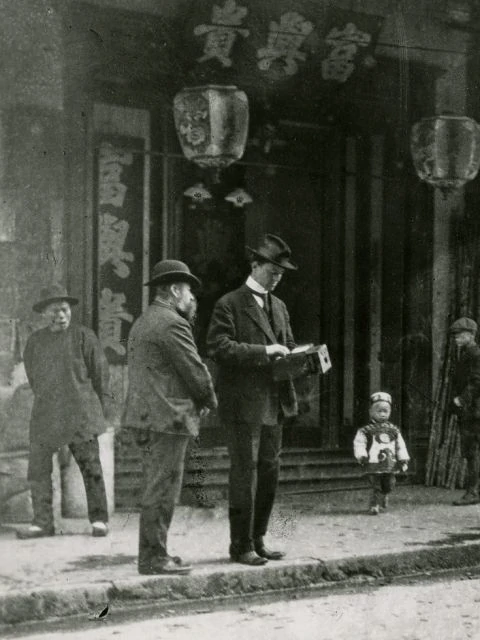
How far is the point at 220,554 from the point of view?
7.49 metres


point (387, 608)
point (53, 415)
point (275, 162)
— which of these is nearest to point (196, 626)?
point (387, 608)

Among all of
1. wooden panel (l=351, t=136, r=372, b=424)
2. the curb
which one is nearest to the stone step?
wooden panel (l=351, t=136, r=372, b=424)

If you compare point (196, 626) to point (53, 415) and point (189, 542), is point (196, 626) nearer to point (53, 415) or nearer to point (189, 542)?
point (189, 542)

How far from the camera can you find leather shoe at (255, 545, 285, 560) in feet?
23.7

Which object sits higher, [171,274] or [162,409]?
[171,274]

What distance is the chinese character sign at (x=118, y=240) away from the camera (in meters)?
10.0

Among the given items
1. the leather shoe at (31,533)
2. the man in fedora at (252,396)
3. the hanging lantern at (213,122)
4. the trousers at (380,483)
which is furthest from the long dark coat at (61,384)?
the trousers at (380,483)

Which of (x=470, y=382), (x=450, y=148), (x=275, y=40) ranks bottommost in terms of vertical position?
(x=470, y=382)

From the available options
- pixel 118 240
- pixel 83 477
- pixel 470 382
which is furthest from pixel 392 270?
pixel 83 477

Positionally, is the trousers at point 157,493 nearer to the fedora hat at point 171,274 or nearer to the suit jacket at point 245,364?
the suit jacket at point 245,364

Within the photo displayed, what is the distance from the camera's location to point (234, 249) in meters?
11.2

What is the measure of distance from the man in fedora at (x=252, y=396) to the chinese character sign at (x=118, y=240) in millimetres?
2997

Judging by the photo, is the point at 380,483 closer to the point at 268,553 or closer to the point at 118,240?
the point at 268,553

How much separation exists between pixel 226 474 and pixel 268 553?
10.5ft
